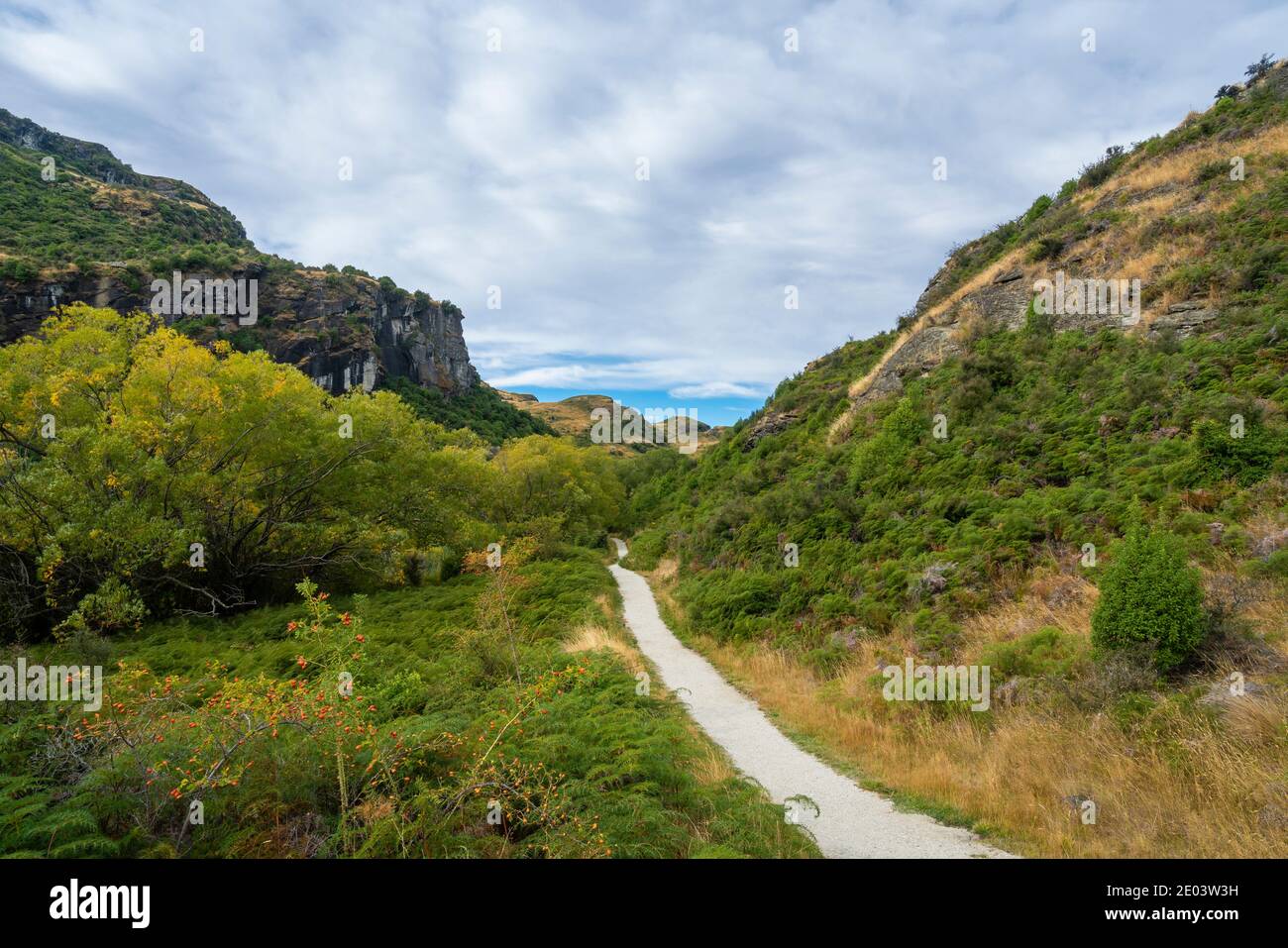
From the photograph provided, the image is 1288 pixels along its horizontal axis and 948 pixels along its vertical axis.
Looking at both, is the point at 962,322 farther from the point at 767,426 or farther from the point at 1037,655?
the point at 1037,655

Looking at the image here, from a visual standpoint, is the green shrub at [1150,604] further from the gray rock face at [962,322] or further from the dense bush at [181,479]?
the dense bush at [181,479]

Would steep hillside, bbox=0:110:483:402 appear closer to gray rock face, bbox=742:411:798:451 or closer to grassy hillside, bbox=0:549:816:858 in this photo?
gray rock face, bbox=742:411:798:451

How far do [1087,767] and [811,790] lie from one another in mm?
3058

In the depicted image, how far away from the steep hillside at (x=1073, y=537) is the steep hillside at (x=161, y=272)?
66338 mm

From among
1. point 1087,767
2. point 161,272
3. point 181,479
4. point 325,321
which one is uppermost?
point 161,272

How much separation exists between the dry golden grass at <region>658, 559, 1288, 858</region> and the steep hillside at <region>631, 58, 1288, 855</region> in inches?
1.1

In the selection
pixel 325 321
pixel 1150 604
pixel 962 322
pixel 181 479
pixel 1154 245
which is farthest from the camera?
pixel 325 321

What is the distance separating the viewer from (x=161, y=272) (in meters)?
81.2

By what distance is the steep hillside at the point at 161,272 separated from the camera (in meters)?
72.8

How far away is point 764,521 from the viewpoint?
2053 centimetres

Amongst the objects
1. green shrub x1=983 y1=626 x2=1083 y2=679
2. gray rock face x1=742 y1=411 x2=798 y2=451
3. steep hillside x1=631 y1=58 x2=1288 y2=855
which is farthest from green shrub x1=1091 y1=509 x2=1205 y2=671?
gray rock face x1=742 y1=411 x2=798 y2=451

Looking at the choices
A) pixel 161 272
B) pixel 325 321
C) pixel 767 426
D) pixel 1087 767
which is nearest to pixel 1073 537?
pixel 1087 767

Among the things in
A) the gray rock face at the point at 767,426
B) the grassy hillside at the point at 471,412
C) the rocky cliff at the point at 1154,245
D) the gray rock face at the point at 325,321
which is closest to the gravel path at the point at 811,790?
the rocky cliff at the point at 1154,245
